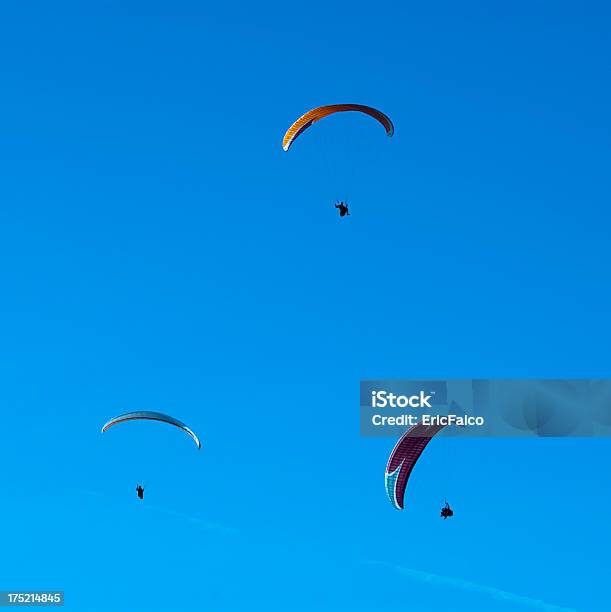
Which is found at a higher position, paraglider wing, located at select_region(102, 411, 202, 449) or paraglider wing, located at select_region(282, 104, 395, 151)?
paraglider wing, located at select_region(282, 104, 395, 151)

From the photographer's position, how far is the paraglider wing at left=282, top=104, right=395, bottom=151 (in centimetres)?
7706

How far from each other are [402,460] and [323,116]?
21650 millimetres

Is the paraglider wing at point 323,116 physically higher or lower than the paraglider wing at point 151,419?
higher

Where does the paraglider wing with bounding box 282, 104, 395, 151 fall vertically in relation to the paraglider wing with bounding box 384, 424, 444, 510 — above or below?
above

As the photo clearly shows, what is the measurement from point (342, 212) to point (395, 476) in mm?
16908

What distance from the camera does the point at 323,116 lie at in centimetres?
7806

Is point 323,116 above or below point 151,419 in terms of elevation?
above

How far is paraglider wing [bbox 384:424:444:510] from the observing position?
7600cm

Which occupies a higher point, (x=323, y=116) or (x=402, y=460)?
(x=323, y=116)

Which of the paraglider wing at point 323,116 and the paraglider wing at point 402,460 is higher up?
the paraglider wing at point 323,116

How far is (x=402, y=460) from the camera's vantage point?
78062mm

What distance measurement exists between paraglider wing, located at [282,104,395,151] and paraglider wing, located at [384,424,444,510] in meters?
18.5

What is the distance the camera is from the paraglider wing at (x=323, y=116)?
3034 inches

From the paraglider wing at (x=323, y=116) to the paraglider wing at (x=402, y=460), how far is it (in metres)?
18.5
